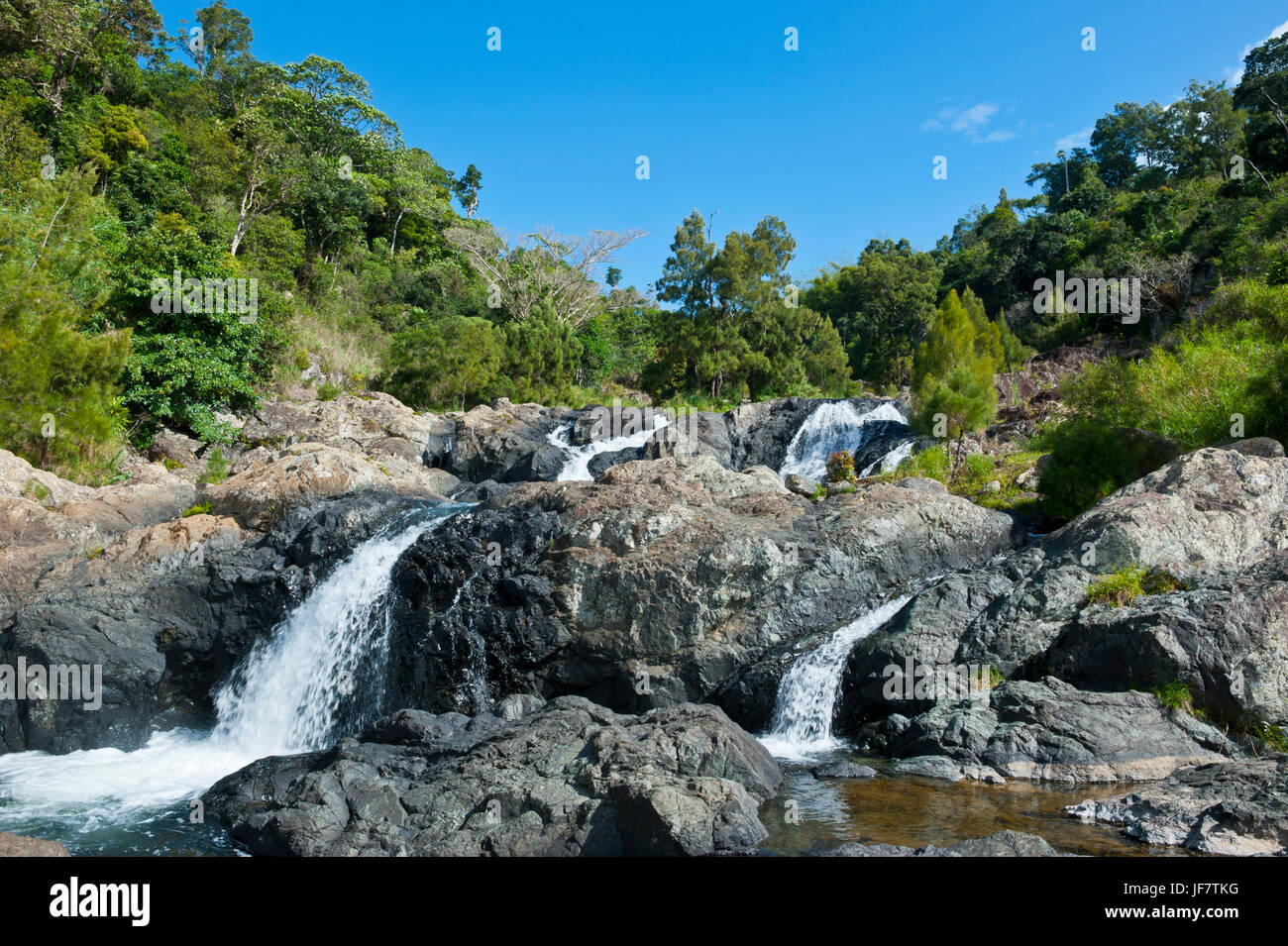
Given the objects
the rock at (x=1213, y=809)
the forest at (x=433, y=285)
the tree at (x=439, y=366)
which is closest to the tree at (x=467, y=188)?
the forest at (x=433, y=285)

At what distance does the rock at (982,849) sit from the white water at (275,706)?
7.83m

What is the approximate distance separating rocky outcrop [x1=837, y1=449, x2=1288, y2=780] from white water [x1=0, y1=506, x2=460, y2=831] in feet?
23.7

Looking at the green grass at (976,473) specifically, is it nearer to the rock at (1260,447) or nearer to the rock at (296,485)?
the rock at (1260,447)

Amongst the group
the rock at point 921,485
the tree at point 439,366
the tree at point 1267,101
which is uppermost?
the tree at point 1267,101

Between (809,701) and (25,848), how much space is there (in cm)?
777

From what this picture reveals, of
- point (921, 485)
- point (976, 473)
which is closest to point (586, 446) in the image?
point (976, 473)

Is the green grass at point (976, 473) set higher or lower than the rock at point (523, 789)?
higher

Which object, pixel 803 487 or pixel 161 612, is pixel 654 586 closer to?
pixel 803 487

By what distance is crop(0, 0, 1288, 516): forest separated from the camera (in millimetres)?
17234

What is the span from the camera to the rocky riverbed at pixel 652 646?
6805 millimetres

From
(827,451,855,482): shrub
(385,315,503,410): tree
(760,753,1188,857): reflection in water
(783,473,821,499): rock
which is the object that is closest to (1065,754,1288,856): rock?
(760,753,1188,857): reflection in water

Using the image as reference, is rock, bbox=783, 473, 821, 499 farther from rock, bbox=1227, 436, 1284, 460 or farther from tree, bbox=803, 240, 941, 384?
tree, bbox=803, 240, 941, 384

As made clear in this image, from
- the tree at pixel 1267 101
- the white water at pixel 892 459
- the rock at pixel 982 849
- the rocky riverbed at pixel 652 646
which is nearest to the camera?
the rock at pixel 982 849

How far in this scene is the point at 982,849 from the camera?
548cm
